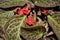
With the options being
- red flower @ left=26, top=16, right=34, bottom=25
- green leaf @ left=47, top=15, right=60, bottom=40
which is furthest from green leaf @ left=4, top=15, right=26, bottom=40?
green leaf @ left=47, top=15, right=60, bottom=40

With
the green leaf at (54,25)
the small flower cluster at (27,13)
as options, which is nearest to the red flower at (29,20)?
the small flower cluster at (27,13)

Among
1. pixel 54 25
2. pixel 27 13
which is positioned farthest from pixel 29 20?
pixel 54 25

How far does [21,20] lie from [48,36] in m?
0.33

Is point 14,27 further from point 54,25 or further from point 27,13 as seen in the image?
point 54,25

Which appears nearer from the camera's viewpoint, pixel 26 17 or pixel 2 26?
pixel 2 26

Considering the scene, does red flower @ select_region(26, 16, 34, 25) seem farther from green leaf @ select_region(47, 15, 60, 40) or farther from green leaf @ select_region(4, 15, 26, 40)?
green leaf @ select_region(47, 15, 60, 40)

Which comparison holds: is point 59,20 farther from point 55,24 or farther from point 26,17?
point 26,17

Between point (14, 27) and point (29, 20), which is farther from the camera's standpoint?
point (29, 20)

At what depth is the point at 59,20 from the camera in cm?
211

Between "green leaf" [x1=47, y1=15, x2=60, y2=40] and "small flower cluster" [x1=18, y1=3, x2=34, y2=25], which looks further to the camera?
"small flower cluster" [x1=18, y1=3, x2=34, y2=25]

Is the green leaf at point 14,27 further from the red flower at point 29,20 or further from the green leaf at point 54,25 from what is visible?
the green leaf at point 54,25

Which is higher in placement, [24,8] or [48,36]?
[24,8]

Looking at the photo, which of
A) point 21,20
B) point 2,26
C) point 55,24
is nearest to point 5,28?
point 2,26

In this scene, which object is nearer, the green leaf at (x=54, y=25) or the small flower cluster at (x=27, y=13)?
the green leaf at (x=54, y=25)
